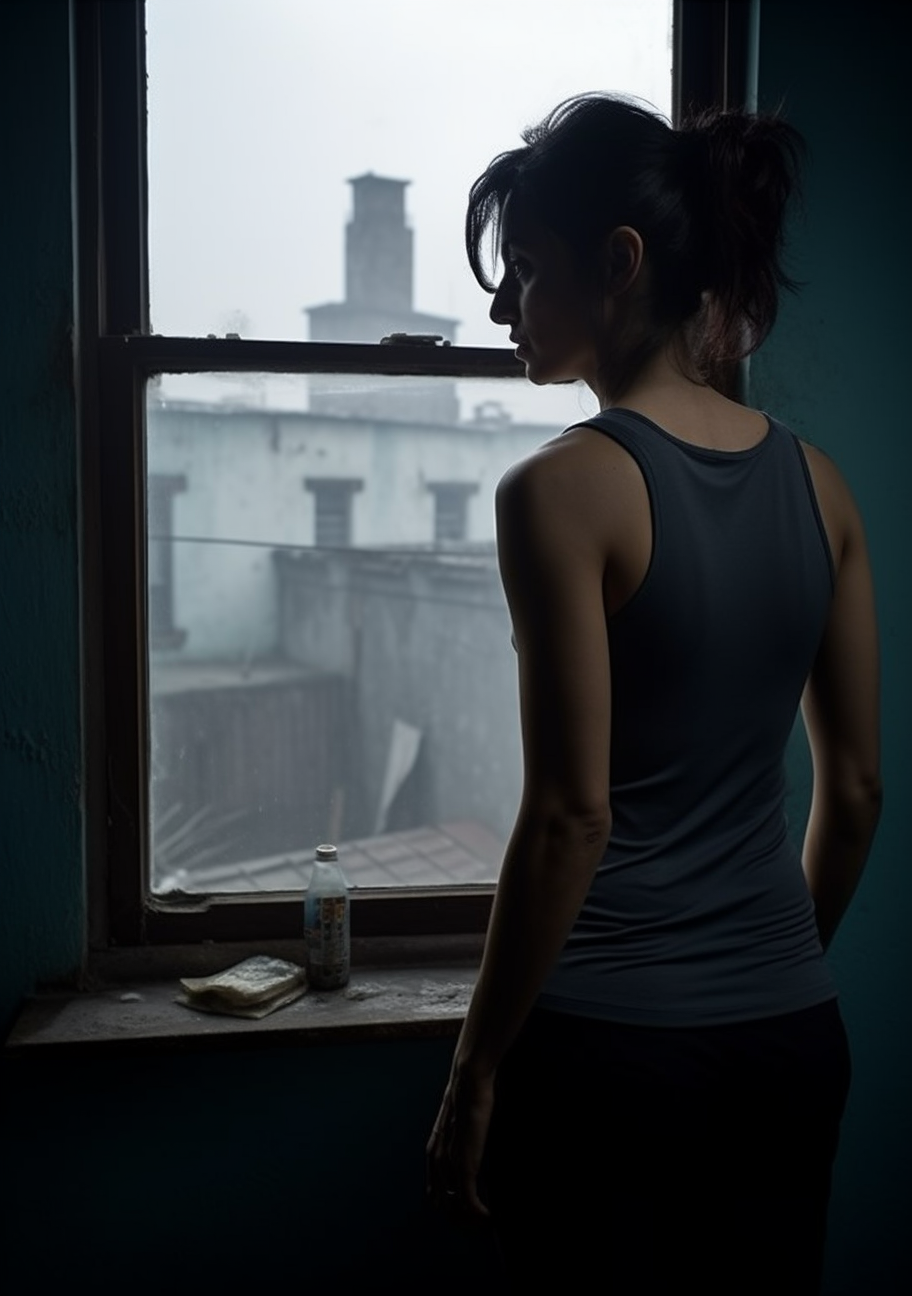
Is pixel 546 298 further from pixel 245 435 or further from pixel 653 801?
pixel 245 435

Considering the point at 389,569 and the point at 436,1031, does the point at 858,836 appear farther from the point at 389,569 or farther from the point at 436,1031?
the point at 389,569

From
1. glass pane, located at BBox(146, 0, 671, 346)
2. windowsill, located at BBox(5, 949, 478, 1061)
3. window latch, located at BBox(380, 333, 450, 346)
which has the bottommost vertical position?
windowsill, located at BBox(5, 949, 478, 1061)

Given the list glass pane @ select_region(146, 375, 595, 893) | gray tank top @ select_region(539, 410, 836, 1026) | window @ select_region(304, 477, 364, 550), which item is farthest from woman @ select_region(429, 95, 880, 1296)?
window @ select_region(304, 477, 364, 550)

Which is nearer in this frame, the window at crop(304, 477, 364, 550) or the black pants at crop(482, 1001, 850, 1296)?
the black pants at crop(482, 1001, 850, 1296)

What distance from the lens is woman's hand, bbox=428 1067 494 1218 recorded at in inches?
35.4

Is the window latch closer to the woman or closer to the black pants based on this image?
the woman

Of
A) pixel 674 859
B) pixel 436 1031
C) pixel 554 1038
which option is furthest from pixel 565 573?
pixel 436 1031

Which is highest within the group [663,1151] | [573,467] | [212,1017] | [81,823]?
[573,467]

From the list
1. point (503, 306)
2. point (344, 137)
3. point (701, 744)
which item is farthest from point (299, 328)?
point (701, 744)

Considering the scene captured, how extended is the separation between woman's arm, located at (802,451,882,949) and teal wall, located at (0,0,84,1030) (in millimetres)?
880

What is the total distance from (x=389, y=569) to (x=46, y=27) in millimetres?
1062

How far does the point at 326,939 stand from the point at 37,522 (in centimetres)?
64

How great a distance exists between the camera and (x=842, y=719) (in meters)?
1.03

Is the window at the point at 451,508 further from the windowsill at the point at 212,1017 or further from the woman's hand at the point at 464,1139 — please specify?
the woman's hand at the point at 464,1139
